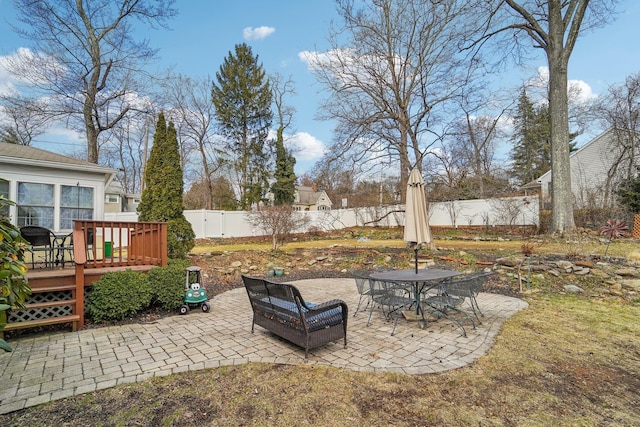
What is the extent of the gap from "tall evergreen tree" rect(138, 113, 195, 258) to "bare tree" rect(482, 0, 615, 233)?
41.3 feet

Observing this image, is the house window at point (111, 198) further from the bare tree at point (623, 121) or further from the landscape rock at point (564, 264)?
the bare tree at point (623, 121)

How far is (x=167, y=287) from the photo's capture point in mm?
5199

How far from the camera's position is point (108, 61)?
52.4 feet

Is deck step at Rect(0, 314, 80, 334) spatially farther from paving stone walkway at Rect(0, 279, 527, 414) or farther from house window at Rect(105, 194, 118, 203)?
house window at Rect(105, 194, 118, 203)

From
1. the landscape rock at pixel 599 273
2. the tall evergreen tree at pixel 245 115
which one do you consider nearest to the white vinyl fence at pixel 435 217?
the tall evergreen tree at pixel 245 115

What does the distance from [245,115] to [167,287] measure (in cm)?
2092

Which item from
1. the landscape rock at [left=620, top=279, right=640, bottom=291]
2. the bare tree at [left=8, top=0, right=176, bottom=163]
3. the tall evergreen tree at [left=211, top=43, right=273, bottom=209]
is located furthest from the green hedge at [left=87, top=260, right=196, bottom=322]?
the tall evergreen tree at [left=211, top=43, right=273, bottom=209]

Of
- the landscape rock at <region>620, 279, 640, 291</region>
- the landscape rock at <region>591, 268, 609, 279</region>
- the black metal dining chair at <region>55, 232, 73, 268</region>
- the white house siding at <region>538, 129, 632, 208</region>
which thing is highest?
the white house siding at <region>538, 129, 632, 208</region>

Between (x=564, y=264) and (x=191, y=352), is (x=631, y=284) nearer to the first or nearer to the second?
(x=564, y=264)

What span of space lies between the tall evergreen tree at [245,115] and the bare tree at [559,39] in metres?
16.4

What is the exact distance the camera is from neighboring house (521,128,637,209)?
633 inches

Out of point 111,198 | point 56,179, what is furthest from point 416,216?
point 111,198

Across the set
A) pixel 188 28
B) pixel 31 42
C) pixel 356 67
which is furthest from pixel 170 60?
pixel 356 67

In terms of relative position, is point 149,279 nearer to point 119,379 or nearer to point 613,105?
point 119,379
